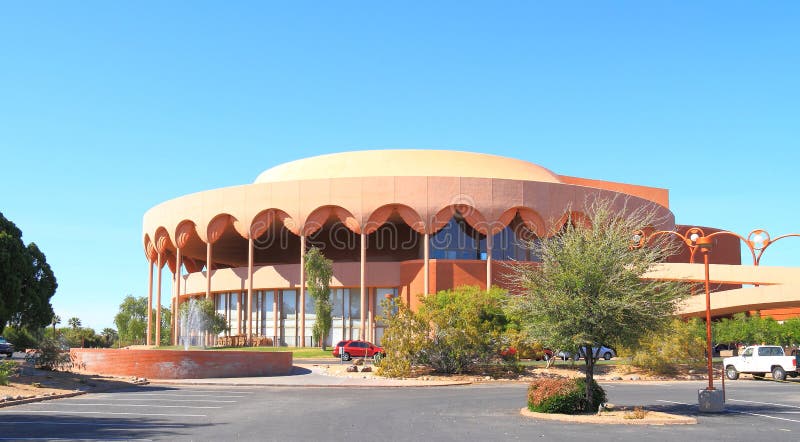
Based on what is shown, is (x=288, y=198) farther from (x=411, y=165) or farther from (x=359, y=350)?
(x=359, y=350)

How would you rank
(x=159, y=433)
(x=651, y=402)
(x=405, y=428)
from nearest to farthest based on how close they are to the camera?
(x=159, y=433) → (x=405, y=428) → (x=651, y=402)

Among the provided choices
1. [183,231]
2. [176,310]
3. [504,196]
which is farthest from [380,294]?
[176,310]

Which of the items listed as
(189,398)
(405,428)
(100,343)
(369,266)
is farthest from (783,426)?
(100,343)

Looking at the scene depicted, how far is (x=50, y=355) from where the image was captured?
32.9 meters

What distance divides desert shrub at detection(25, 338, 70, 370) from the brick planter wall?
104 inches

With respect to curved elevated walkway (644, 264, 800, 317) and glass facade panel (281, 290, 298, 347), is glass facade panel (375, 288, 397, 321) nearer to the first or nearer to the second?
glass facade panel (281, 290, 298, 347)

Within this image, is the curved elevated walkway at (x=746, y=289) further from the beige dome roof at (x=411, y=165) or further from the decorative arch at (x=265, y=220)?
the decorative arch at (x=265, y=220)

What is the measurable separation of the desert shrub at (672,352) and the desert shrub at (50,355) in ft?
88.5

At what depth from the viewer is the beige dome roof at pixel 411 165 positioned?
65938 millimetres

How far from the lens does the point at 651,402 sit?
25406mm

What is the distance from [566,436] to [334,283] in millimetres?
46071

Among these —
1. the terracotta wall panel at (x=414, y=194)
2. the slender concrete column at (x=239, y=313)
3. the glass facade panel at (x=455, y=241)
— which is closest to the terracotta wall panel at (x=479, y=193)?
the terracotta wall panel at (x=414, y=194)

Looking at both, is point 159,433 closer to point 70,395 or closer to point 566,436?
point 566,436

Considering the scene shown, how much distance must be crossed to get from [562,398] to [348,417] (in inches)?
224
